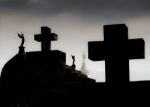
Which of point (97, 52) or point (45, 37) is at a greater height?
point (45, 37)

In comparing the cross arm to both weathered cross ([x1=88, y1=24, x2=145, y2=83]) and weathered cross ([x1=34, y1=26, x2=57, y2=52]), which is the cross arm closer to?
weathered cross ([x1=88, y1=24, x2=145, y2=83])

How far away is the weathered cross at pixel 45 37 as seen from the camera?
16406 millimetres

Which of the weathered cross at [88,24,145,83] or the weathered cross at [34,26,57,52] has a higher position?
the weathered cross at [34,26,57,52]

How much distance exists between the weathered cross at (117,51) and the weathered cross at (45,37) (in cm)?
744

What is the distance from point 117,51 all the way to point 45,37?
26.7 feet

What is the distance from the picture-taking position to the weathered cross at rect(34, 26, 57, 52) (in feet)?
53.8

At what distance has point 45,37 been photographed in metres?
16.8

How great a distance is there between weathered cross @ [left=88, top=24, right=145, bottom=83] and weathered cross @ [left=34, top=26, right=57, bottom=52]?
744 centimetres

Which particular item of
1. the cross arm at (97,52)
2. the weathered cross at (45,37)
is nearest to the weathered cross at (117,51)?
the cross arm at (97,52)

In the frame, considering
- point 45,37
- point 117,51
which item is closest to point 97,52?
point 117,51

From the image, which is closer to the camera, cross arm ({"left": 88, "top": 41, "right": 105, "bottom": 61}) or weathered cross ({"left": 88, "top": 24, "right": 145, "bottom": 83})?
weathered cross ({"left": 88, "top": 24, "right": 145, "bottom": 83})

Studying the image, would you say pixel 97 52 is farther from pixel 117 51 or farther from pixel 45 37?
pixel 45 37

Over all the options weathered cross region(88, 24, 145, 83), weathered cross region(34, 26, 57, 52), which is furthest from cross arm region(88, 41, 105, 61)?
weathered cross region(34, 26, 57, 52)

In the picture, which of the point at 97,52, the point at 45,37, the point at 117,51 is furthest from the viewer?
the point at 45,37
